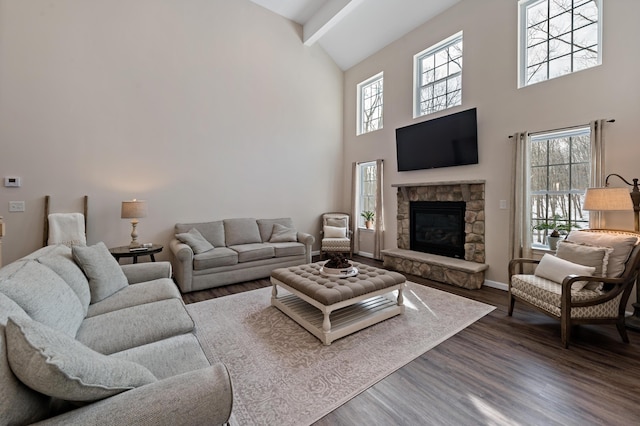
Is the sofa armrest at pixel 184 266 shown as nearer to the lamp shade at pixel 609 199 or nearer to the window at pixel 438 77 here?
the window at pixel 438 77

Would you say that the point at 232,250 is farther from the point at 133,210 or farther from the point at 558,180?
the point at 558,180

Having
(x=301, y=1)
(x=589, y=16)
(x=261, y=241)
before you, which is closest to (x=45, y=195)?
(x=261, y=241)

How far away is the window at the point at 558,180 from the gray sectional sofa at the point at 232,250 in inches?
137

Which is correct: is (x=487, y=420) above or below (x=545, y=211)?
below

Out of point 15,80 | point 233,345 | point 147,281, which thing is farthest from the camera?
point 15,80

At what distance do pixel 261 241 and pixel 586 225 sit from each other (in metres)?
4.71

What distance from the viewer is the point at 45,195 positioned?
3.79 m

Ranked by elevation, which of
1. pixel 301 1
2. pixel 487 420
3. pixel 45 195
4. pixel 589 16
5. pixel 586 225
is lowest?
pixel 487 420

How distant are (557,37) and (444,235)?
3018 mm

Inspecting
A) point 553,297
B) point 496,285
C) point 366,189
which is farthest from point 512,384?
point 366,189

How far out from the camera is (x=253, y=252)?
176 inches

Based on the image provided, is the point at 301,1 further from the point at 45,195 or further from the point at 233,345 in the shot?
the point at 233,345

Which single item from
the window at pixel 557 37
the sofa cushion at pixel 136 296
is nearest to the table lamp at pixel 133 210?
the sofa cushion at pixel 136 296

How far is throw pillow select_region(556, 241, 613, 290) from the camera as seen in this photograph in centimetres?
259
